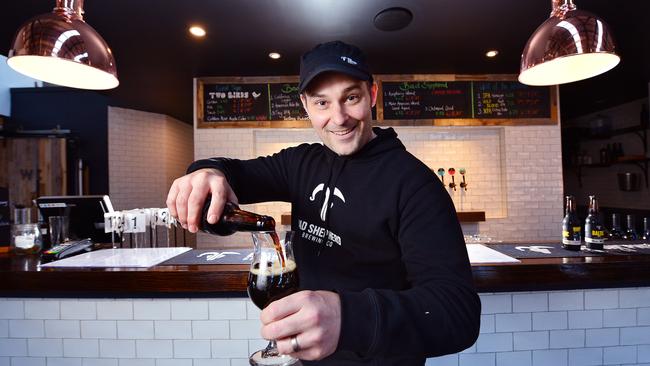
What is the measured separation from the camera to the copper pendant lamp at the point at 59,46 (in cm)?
154

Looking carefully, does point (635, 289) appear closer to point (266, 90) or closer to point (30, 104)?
point (266, 90)

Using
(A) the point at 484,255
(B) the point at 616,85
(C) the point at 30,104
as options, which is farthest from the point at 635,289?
(C) the point at 30,104

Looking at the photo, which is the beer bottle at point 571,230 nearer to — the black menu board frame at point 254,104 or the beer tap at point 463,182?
the beer tap at point 463,182

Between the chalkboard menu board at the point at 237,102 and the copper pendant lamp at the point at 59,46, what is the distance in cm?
219

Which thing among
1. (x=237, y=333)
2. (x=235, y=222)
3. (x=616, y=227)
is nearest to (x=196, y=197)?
(x=235, y=222)

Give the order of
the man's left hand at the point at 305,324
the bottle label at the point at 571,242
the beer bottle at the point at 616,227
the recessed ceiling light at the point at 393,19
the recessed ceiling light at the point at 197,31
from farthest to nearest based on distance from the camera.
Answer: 1. the recessed ceiling light at the point at 197,31
2. the recessed ceiling light at the point at 393,19
3. the beer bottle at the point at 616,227
4. the bottle label at the point at 571,242
5. the man's left hand at the point at 305,324

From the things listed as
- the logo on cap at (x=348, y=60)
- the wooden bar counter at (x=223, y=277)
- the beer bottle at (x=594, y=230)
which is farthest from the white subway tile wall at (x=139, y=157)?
the beer bottle at (x=594, y=230)

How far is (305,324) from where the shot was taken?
22.6 inches

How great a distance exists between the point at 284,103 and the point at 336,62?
317cm

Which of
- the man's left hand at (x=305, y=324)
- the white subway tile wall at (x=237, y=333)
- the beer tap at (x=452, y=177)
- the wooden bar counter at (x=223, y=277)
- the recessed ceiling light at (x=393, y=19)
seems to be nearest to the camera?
the man's left hand at (x=305, y=324)

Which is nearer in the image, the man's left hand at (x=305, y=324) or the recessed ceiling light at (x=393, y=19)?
the man's left hand at (x=305, y=324)

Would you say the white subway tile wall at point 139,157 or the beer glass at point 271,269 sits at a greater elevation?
the white subway tile wall at point 139,157

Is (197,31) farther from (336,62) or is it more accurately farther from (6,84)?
(6,84)

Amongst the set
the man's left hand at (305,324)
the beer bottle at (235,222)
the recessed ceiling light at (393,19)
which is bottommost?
the man's left hand at (305,324)
